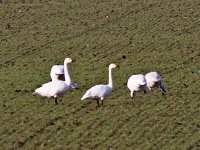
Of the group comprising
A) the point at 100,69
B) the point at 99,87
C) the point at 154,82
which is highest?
the point at 100,69

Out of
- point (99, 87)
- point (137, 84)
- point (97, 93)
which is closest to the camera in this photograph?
point (97, 93)

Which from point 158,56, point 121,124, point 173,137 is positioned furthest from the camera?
point 158,56

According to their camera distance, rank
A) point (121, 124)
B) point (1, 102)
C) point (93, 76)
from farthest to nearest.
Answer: point (93, 76)
point (1, 102)
point (121, 124)

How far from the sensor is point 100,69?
32.0 meters

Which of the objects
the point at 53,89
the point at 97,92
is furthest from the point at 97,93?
the point at 53,89

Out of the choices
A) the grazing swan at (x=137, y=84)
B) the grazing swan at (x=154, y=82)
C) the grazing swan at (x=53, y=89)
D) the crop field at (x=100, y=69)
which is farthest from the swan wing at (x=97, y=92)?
the grazing swan at (x=154, y=82)

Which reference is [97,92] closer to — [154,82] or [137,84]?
[137,84]

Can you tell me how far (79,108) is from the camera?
24.2 meters

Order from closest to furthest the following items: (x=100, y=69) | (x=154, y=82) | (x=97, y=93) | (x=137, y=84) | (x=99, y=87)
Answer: (x=97, y=93), (x=99, y=87), (x=137, y=84), (x=154, y=82), (x=100, y=69)

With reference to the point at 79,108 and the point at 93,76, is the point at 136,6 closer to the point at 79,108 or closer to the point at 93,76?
the point at 93,76

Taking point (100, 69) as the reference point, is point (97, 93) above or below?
below

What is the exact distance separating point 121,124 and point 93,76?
8.60m

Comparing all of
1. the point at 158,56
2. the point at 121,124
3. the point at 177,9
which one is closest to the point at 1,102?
the point at 121,124

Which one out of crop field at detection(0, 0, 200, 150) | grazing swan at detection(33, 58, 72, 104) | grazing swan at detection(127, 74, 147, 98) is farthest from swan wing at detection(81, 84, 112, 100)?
grazing swan at detection(127, 74, 147, 98)
